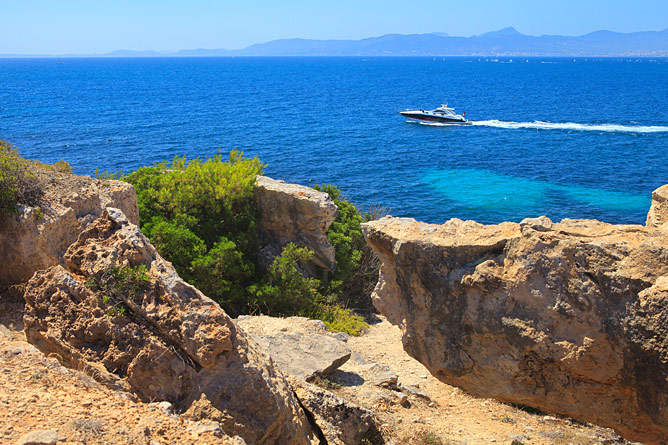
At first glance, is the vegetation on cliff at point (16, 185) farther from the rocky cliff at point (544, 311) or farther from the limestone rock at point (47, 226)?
the rocky cliff at point (544, 311)

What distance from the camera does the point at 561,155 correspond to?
52.9m

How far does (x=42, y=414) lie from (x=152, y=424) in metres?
1.04

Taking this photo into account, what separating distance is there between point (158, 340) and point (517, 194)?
36951mm

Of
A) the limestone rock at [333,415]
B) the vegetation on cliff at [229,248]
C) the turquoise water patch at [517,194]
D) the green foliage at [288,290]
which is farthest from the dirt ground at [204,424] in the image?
the turquoise water patch at [517,194]

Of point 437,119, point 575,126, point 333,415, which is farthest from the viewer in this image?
point 437,119

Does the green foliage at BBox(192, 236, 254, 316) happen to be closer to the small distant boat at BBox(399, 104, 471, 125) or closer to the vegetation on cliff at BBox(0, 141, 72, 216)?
the vegetation on cliff at BBox(0, 141, 72, 216)

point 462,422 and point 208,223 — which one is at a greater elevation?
point 208,223

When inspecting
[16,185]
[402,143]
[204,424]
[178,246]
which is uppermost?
[16,185]

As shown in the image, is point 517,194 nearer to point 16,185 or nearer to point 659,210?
point 659,210

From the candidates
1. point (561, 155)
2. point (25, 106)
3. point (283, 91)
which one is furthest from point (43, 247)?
point (283, 91)

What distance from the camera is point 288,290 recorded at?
1584cm

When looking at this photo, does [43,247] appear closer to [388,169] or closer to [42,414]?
[42,414]

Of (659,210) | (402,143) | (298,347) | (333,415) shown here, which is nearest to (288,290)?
(298,347)

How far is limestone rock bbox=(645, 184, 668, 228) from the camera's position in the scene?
8.73 m
